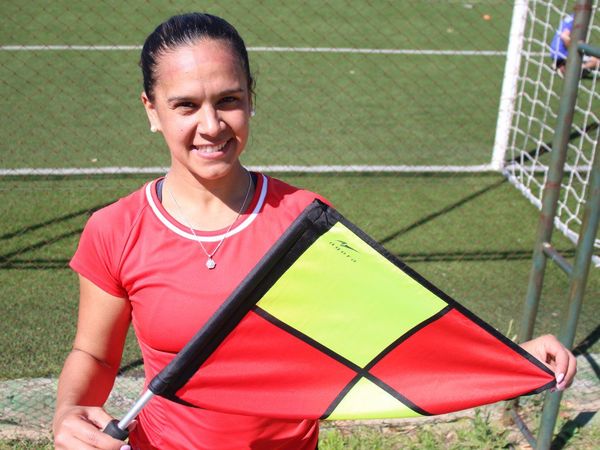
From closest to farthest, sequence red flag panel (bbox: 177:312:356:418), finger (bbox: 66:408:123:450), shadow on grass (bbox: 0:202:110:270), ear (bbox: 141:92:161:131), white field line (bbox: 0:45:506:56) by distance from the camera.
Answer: finger (bbox: 66:408:123:450)
red flag panel (bbox: 177:312:356:418)
ear (bbox: 141:92:161:131)
shadow on grass (bbox: 0:202:110:270)
white field line (bbox: 0:45:506:56)

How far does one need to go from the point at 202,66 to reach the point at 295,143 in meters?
6.69

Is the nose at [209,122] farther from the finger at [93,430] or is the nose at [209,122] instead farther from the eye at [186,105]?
the finger at [93,430]

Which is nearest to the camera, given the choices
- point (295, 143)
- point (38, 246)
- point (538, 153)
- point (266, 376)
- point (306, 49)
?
point (266, 376)

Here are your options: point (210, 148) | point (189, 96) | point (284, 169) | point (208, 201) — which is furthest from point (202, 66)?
point (284, 169)

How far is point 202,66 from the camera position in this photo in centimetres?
196

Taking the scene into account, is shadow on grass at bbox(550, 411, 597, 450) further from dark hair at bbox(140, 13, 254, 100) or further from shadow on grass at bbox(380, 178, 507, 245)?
dark hair at bbox(140, 13, 254, 100)

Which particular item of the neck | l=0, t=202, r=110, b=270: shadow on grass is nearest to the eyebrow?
the neck

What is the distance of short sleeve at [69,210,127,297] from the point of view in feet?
6.68

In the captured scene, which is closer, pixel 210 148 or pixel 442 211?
pixel 210 148

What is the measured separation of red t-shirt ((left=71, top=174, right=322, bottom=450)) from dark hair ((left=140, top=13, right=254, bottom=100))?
34 centimetres

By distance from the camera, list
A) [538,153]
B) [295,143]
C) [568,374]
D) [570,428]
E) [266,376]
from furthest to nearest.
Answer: [295,143] → [538,153] → [570,428] → [568,374] → [266,376]

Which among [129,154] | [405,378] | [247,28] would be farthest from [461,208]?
[247,28]

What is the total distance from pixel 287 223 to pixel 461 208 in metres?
5.12

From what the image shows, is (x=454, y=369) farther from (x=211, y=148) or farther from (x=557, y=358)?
(x=211, y=148)
